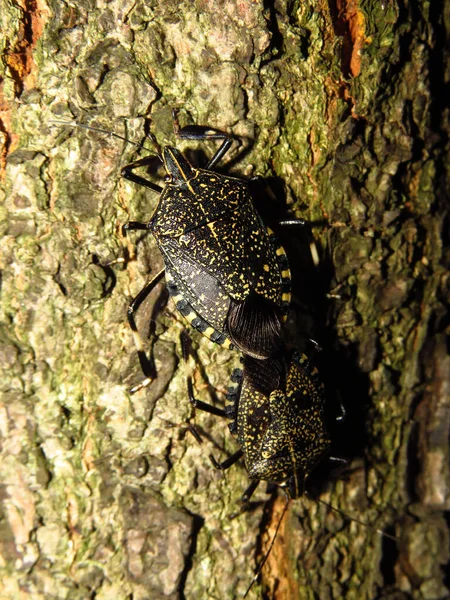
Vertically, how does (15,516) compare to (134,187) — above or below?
below

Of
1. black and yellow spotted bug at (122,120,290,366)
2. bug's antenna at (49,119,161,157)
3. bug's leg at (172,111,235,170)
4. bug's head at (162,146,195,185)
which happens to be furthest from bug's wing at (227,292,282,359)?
bug's antenna at (49,119,161,157)

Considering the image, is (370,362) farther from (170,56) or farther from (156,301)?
(170,56)

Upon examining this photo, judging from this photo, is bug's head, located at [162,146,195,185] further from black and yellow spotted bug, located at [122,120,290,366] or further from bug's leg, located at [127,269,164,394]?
bug's leg, located at [127,269,164,394]

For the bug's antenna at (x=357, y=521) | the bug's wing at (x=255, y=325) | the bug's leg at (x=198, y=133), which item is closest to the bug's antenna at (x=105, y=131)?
the bug's leg at (x=198, y=133)

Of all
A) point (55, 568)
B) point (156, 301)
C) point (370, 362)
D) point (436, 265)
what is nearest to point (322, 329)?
point (370, 362)

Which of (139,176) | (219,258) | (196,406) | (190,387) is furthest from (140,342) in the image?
(139,176)

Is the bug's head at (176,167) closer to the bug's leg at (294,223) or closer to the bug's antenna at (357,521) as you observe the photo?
the bug's leg at (294,223)
